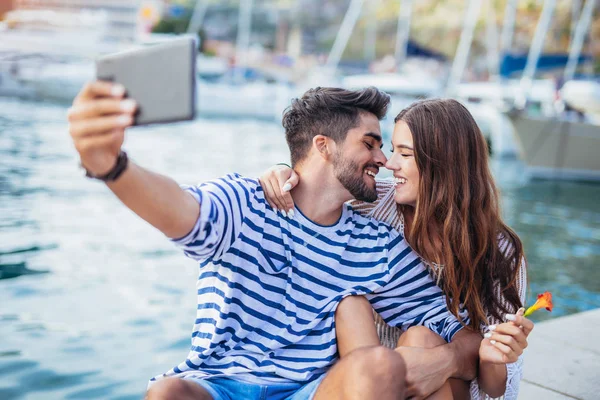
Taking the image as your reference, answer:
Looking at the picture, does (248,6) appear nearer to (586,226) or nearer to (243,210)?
(586,226)

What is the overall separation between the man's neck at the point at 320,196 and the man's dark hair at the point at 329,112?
136 millimetres

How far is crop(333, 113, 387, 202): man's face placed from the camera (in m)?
2.77

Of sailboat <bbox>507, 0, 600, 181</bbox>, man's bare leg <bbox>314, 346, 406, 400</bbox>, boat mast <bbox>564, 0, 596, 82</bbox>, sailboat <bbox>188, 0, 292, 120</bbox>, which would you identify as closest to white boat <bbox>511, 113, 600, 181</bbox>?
sailboat <bbox>507, 0, 600, 181</bbox>

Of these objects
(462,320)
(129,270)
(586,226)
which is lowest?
(586,226)

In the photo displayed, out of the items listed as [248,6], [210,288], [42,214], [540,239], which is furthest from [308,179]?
[248,6]

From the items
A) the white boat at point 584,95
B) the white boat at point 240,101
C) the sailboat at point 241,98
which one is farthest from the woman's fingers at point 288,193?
the white boat at point 584,95

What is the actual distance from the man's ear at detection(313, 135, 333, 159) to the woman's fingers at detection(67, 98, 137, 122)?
Result: 4.01 feet

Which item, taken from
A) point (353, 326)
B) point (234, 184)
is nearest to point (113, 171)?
point (234, 184)

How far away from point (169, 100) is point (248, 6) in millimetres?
30248

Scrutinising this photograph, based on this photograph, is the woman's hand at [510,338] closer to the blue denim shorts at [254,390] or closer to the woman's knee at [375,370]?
the woman's knee at [375,370]

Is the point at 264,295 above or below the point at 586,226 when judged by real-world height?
above

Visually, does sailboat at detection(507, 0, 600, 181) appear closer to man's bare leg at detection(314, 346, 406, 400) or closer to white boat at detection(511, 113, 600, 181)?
white boat at detection(511, 113, 600, 181)

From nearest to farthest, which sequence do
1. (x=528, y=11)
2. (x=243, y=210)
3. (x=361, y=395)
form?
(x=361, y=395) → (x=243, y=210) → (x=528, y=11)

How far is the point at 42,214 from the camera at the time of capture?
9.90 meters
